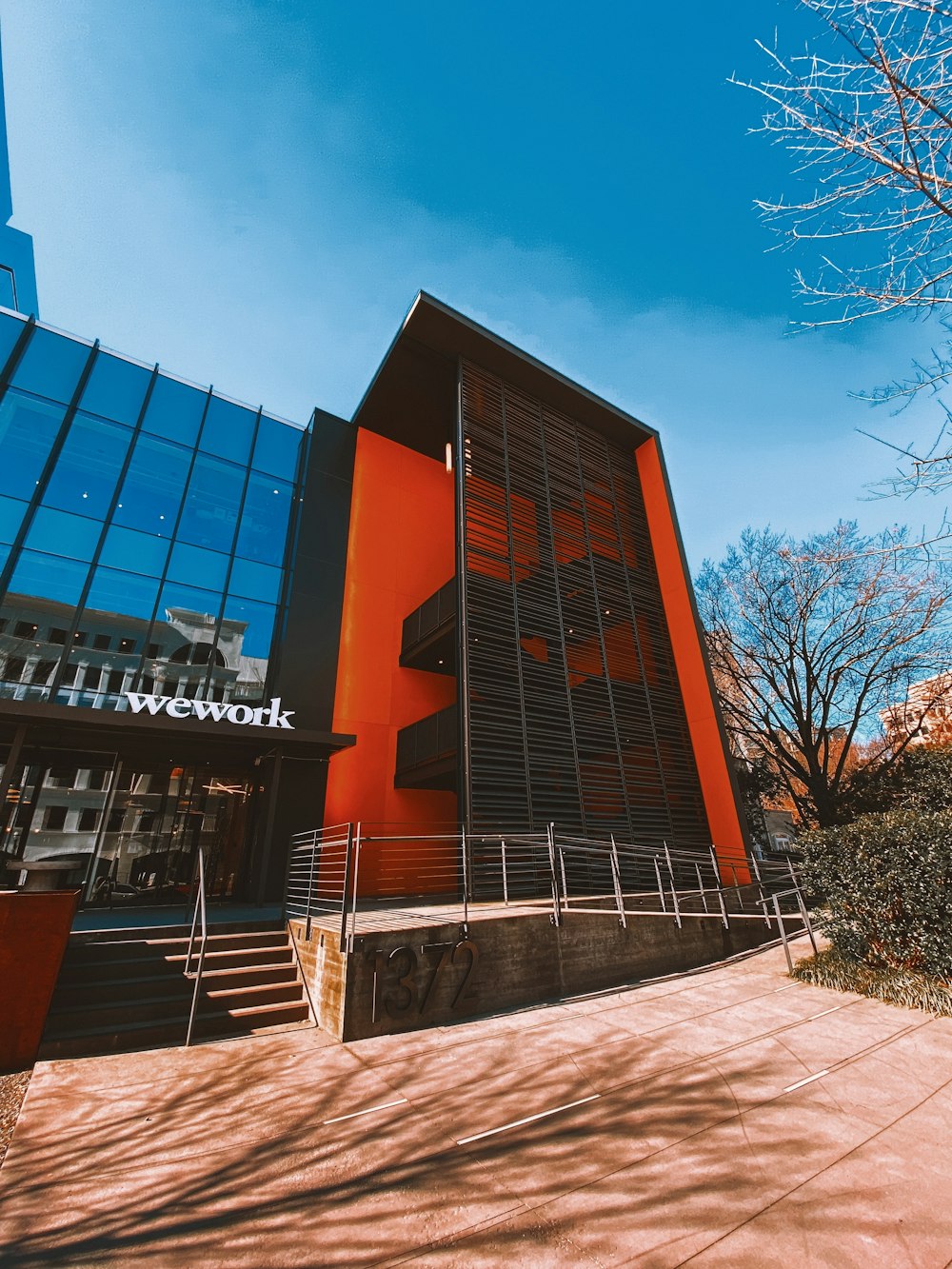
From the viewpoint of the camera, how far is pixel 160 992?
5.57m

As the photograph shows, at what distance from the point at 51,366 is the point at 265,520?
18.8ft

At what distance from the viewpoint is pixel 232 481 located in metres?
13.3

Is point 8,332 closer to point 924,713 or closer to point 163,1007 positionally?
point 163,1007

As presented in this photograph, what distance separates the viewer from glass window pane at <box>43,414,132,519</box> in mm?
11164

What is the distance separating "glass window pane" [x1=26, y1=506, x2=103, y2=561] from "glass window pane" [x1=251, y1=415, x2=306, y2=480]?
171 inches

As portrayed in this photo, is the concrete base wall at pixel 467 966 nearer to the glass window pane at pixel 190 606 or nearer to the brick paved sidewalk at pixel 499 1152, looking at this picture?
the brick paved sidewalk at pixel 499 1152

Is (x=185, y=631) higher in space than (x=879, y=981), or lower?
higher

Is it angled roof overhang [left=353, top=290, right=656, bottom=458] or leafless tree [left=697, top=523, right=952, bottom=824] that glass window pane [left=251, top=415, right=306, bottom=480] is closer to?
angled roof overhang [left=353, top=290, right=656, bottom=458]

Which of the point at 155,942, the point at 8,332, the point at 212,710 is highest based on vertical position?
the point at 8,332

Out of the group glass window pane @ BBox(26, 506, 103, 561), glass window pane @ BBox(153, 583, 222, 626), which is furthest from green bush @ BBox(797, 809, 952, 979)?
glass window pane @ BBox(26, 506, 103, 561)

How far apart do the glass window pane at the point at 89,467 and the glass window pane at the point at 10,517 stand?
1.54 feet

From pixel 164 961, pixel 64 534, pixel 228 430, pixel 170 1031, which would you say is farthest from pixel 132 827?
pixel 228 430

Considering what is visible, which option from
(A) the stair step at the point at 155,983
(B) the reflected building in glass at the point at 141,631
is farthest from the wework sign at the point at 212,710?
(A) the stair step at the point at 155,983

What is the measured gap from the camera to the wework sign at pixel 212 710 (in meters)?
10.1
